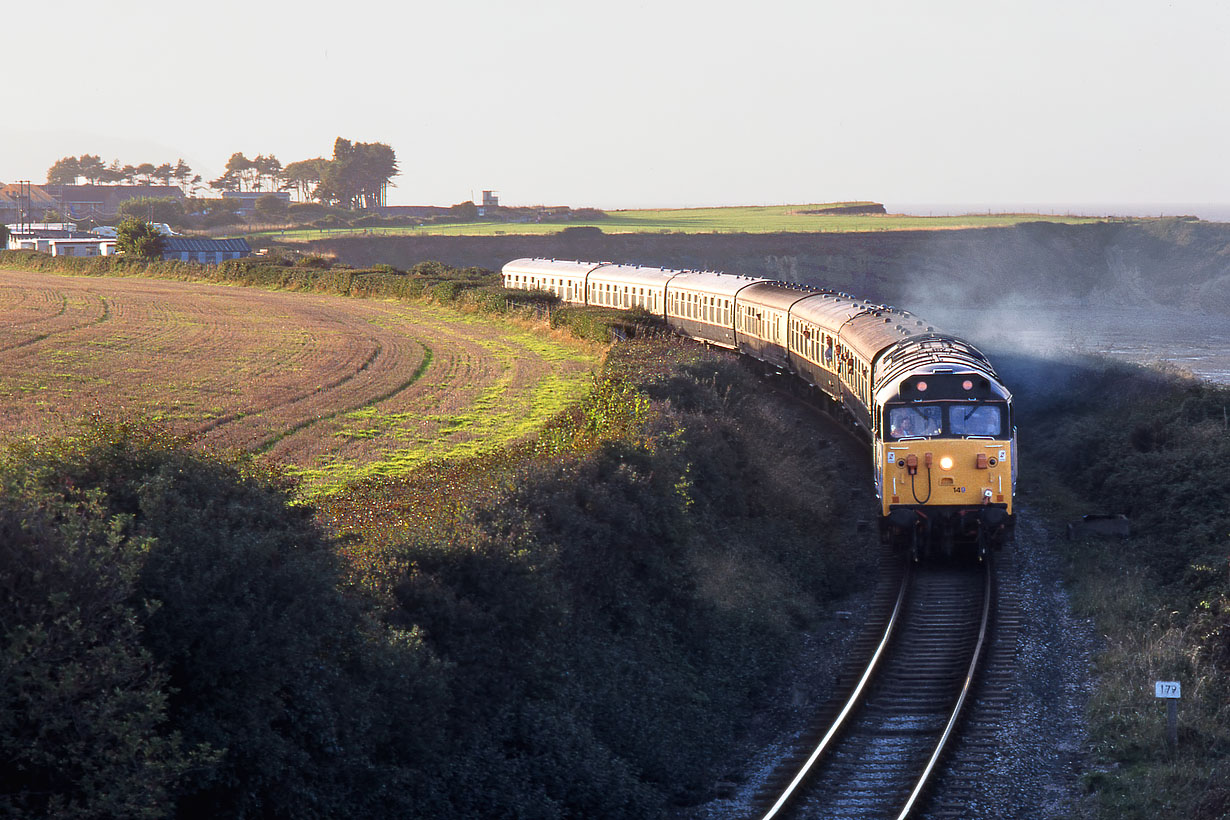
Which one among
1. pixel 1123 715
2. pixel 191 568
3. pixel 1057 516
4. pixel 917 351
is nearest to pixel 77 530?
pixel 191 568

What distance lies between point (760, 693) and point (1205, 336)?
7206 cm

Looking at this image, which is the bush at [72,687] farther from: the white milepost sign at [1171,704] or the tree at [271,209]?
the tree at [271,209]

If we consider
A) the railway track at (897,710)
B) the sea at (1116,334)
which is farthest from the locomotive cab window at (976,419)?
the sea at (1116,334)

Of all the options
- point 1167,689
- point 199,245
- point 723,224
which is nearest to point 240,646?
point 1167,689

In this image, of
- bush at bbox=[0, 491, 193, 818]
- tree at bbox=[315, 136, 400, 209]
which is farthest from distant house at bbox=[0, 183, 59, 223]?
bush at bbox=[0, 491, 193, 818]

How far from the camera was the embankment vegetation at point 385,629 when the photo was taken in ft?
25.7

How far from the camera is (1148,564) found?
2159 cm

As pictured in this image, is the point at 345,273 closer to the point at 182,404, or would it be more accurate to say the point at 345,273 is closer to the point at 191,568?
the point at 182,404

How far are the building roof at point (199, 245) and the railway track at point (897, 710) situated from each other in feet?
277

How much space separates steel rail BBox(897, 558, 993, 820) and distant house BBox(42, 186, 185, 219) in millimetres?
168229

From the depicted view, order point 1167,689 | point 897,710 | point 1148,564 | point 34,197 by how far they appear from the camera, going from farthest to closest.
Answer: point 34,197 → point 1148,564 → point 897,710 → point 1167,689

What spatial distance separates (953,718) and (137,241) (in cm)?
8176

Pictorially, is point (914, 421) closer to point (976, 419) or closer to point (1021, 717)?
point (976, 419)

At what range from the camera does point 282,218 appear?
143 metres
